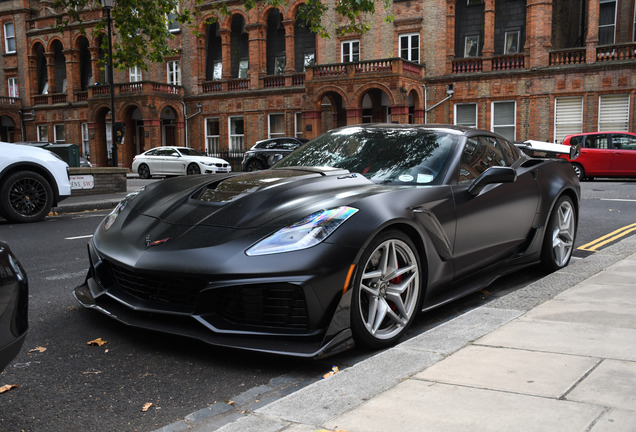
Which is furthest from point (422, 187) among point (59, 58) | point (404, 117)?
point (59, 58)

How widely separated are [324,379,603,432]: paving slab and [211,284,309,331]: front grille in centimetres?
Result: 75

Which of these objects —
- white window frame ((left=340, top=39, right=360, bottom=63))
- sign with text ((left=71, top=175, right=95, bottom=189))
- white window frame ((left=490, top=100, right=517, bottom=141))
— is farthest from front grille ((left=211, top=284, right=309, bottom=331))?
white window frame ((left=340, top=39, right=360, bottom=63))

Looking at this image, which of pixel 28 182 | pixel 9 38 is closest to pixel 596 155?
pixel 28 182

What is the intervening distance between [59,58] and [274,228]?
4683 centimetres

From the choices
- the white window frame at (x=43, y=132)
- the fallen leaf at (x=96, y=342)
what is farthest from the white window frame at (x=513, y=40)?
the white window frame at (x=43, y=132)

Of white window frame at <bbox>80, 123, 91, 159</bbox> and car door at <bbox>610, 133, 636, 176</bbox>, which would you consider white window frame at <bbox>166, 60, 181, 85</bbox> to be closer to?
white window frame at <bbox>80, 123, 91, 159</bbox>

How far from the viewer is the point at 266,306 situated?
3246 mm

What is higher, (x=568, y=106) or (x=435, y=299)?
(x=568, y=106)

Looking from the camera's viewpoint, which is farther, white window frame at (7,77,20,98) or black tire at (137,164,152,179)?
white window frame at (7,77,20,98)

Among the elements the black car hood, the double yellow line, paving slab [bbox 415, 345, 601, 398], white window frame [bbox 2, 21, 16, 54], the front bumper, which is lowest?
the double yellow line

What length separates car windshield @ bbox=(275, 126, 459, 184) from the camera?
4.43 m

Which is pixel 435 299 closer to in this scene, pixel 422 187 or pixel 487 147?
pixel 422 187

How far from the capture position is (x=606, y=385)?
8.66 feet

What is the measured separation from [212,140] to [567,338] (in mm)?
36637
